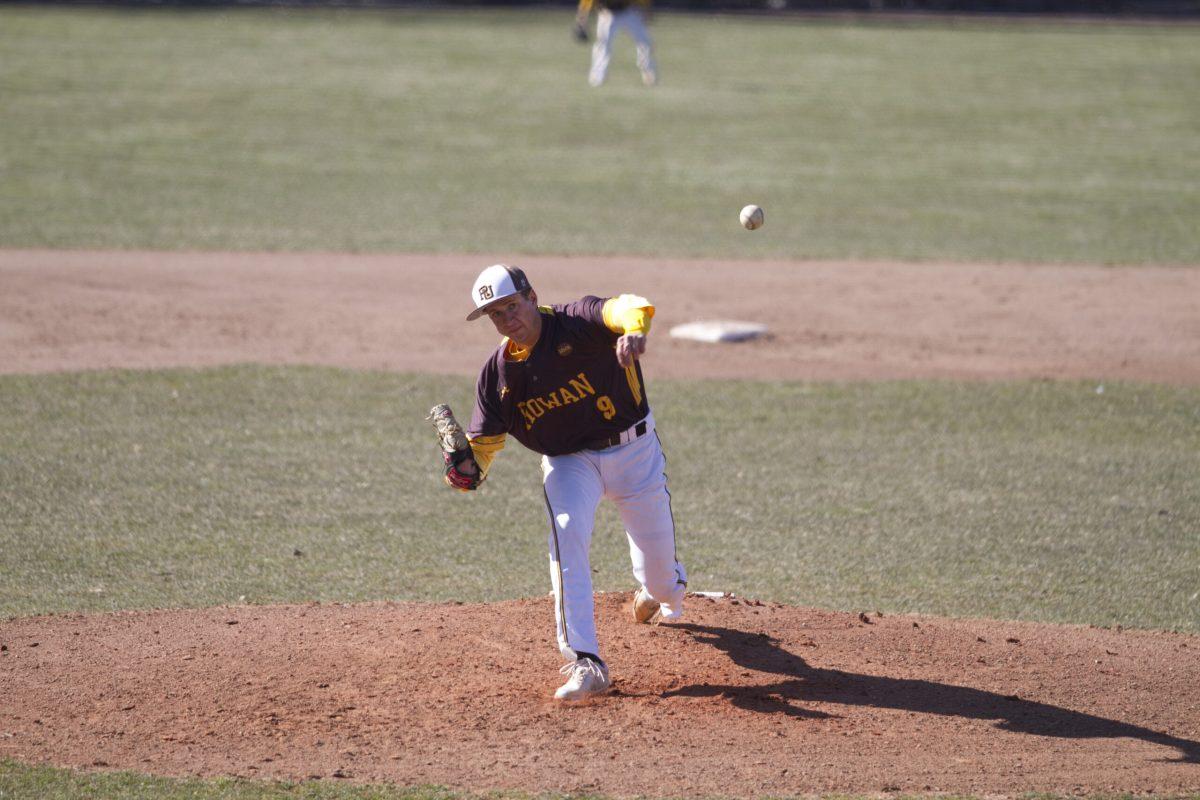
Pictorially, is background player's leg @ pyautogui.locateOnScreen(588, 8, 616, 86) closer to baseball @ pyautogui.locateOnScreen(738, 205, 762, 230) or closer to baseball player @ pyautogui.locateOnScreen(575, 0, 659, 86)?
baseball player @ pyautogui.locateOnScreen(575, 0, 659, 86)

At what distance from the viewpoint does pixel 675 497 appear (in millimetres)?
8938

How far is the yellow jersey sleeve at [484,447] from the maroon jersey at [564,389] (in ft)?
0.08

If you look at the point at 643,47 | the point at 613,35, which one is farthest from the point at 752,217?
the point at 643,47

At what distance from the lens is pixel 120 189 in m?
19.0

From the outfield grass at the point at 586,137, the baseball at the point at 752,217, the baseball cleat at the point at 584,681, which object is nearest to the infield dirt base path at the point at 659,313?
the outfield grass at the point at 586,137

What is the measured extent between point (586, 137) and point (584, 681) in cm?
1845

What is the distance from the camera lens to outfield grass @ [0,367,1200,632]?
7.41 metres

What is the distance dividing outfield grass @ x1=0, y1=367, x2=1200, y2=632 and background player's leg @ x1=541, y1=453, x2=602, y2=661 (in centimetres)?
158

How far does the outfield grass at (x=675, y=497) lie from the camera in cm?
741

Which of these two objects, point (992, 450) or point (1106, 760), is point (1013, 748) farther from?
point (992, 450)

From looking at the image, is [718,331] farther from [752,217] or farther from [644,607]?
[644,607]

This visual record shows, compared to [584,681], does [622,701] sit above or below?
below

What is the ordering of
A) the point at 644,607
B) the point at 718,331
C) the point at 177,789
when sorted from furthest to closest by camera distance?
the point at 718,331 < the point at 644,607 < the point at 177,789

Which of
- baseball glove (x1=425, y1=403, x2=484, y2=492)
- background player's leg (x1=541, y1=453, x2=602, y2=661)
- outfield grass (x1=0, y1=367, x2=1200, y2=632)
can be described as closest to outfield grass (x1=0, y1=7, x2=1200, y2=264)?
outfield grass (x1=0, y1=367, x2=1200, y2=632)
